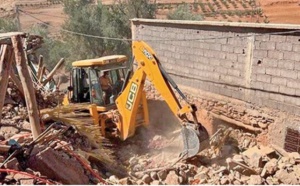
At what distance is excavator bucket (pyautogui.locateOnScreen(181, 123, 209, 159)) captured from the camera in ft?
27.6

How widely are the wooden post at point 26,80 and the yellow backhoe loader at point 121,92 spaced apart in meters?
2.62

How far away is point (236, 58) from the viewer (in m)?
10.2

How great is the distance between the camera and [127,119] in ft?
31.8

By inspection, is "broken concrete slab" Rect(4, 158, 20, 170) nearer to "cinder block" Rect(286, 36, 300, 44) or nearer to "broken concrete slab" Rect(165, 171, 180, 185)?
"broken concrete slab" Rect(165, 171, 180, 185)

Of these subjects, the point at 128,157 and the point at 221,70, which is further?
the point at 221,70

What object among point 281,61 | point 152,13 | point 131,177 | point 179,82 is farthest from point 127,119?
point 152,13

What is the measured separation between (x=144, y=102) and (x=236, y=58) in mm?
2580

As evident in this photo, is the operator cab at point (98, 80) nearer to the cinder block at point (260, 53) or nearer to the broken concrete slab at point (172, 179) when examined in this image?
the broken concrete slab at point (172, 179)

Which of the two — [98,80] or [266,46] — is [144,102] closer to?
[98,80]

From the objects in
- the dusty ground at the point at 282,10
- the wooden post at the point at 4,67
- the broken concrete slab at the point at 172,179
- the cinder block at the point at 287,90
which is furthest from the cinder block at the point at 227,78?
the dusty ground at the point at 282,10

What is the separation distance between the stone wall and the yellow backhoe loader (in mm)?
2009

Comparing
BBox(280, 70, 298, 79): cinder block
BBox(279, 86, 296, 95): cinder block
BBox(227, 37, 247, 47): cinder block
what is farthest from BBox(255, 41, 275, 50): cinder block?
BBox(279, 86, 296, 95): cinder block

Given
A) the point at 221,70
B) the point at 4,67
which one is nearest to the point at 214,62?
the point at 221,70

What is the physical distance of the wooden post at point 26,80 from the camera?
647cm
